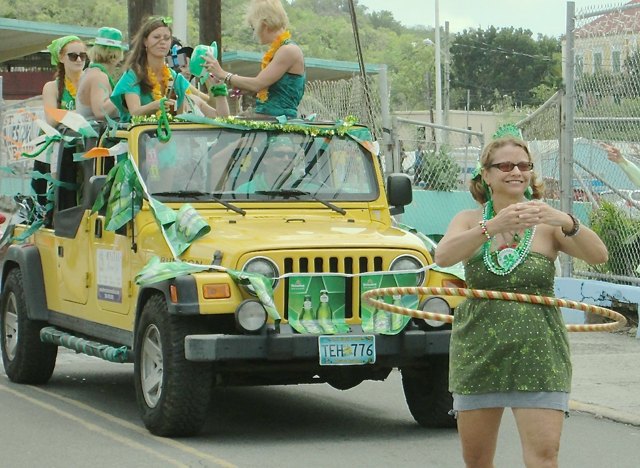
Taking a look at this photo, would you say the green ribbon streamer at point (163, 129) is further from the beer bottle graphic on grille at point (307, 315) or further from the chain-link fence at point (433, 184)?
the chain-link fence at point (433, 184)

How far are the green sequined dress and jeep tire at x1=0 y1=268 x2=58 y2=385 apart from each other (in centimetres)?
584

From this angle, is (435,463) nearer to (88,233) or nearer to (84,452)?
(84,452)

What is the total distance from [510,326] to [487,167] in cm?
67

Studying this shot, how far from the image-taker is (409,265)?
26.4ft

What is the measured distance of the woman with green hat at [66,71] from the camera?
11.0 metres

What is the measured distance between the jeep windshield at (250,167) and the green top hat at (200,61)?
948mm

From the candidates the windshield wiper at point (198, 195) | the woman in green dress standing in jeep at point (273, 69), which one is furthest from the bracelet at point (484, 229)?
the woman in green dress standing in jeep at point (273, 69)

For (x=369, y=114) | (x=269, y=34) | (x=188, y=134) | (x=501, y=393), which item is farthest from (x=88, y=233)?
(x=369, y=114)

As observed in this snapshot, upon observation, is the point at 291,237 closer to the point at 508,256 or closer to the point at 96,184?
the point at 96,184

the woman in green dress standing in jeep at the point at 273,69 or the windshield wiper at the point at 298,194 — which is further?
the woman in green dress standing in jeep at the point at 273,69

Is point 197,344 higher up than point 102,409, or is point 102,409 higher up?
point 197,344

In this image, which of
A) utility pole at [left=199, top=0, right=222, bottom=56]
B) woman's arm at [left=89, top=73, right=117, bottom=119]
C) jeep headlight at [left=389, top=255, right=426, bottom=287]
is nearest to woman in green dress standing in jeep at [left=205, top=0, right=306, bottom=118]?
woman's arm at [left=89, top=73, right=117, bottom=119]

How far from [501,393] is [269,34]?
529cm

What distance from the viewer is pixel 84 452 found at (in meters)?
7.48
